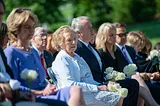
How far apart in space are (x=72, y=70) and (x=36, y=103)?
1.53 meters

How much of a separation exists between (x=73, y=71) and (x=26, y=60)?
0.93 meters

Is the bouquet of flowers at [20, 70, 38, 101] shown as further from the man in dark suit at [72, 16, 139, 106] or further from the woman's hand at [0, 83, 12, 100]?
the man in dark suit at [72, 16, 139, 106]

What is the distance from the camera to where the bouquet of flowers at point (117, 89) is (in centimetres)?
680

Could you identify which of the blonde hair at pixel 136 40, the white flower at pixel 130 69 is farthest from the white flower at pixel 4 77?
the blonde hair at pixel 136 40

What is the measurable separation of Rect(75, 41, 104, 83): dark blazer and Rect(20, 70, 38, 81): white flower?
2.11 meters

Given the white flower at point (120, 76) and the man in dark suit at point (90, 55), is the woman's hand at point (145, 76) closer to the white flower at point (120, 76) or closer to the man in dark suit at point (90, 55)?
the man in dark suit at point (90, 55)

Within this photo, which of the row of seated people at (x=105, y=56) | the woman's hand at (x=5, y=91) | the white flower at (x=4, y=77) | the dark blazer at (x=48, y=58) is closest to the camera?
the woman's hand at (x=5, y=91)

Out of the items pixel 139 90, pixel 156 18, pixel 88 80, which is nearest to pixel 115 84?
pixel 88 80

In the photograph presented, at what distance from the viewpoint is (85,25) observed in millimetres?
7645

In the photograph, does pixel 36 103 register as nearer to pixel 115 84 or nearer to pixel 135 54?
pixel 115 84

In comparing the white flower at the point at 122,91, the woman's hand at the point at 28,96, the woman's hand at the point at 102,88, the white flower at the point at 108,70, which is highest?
the woman's hand at the point at 28,96

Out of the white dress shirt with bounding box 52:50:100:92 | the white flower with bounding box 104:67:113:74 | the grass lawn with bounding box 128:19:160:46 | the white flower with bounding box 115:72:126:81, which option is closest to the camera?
the white dress shirt with bounding box 52:50:100:92

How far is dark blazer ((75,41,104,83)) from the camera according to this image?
7.54m

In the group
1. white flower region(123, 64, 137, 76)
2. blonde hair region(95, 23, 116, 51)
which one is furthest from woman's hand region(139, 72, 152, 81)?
blonde hair region(95, 23, 116, 51)
